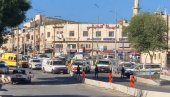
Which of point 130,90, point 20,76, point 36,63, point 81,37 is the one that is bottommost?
point 130,90

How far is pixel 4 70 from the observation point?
2709 inches

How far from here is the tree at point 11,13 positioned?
157 ft

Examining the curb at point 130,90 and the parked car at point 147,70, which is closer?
the curb at point 130,90

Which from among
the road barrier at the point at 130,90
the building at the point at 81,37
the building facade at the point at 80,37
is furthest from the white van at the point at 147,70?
the building facade at the point at 80,37

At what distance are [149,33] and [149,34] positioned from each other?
0.48ft

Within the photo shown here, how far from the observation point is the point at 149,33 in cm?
8606

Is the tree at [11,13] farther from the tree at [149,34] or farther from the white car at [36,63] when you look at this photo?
the white car at [36,63]

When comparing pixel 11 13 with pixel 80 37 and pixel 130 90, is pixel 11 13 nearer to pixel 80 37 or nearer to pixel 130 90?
pixel 130 90

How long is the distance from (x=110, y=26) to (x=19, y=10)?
380 ft

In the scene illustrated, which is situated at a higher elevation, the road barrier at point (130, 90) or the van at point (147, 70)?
the van at point (147, 70)

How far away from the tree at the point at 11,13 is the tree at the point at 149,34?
3603cm

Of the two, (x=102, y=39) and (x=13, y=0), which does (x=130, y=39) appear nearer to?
(x=13, y=0)

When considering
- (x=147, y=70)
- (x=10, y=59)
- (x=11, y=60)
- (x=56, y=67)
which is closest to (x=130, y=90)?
(x=147, y=70)

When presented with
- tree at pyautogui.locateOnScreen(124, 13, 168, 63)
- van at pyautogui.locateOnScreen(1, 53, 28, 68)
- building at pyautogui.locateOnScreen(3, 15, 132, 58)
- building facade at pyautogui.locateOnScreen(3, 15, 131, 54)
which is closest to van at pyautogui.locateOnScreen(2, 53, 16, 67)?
van at pyautogui.locateOnScreen(1, 53, 28, 68)
